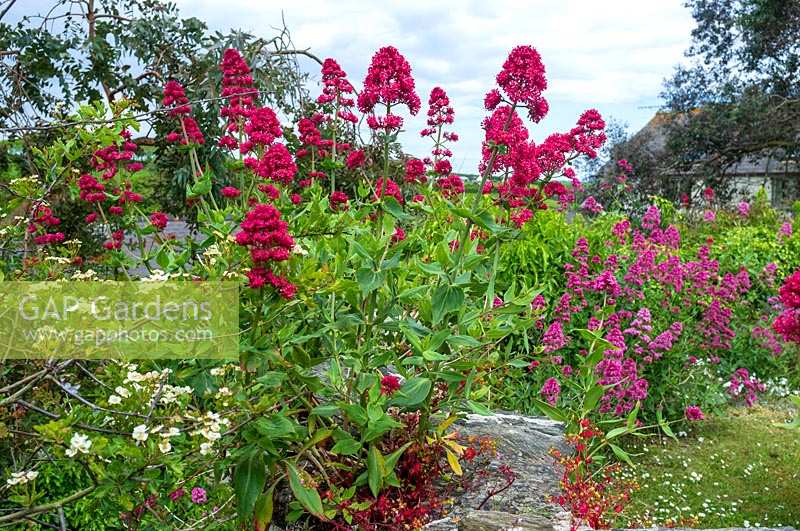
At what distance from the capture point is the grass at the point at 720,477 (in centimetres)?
448

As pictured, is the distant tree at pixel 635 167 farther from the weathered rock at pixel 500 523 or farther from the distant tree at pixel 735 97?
the weathered rock at pixel 500 523

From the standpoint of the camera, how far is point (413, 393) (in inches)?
109

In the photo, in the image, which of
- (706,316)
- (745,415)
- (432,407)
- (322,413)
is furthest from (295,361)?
(745,415)

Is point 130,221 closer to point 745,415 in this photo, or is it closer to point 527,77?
point 527,77

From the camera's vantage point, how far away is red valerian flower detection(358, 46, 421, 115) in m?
2.91

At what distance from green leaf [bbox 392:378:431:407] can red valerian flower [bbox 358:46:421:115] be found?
105 cm

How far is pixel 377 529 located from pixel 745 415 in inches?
→ 170

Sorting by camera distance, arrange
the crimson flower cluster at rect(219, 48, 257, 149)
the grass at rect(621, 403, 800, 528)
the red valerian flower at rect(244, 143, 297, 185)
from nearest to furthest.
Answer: the red valerian flower at rect(244, 143, 297, 185) < the crimson flower cluster at rect(219, 48, 257, 149) < the grass at rect(621, 403, 800, 528)

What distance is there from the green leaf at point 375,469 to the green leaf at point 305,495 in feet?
0.74

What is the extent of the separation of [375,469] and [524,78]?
156cm

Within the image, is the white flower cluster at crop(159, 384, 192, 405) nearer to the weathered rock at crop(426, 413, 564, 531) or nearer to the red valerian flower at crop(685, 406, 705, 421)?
the weathered rock at crop(426, 413, 564, 531)

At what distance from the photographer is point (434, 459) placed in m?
3.23

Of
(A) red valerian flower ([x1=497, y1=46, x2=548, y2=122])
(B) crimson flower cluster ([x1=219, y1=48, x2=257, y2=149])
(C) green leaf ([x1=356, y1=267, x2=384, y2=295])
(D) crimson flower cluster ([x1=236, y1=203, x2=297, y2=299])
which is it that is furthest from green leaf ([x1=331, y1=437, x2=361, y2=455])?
(B) crimson flower cluster ([x1=219, y1=48, x2=257, y2=149])

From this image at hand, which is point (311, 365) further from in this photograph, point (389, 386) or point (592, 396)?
point (592, 396)
